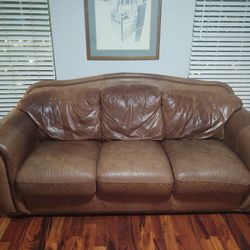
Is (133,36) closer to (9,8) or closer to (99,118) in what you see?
(99,118)

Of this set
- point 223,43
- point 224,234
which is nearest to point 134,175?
point 224,234

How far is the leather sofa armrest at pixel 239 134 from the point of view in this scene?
65.1 inches

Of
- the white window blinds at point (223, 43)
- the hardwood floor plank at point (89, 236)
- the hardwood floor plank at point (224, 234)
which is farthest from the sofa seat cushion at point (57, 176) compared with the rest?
the white window blinds at point (223, 43)

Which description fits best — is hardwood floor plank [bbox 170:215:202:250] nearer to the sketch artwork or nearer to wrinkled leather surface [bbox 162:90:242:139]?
wrinkled leather surface [bbox 162:90:242:139]

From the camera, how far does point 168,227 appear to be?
5.43ft

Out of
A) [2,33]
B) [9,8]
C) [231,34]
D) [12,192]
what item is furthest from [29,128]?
[231,34]

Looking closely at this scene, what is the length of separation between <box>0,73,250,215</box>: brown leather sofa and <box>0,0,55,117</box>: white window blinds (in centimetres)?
20

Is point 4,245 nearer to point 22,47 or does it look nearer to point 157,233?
point 157,233

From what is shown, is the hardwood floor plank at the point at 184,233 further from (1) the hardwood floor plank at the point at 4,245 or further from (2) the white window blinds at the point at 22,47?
(2) the white window blinds at the point at 22,47

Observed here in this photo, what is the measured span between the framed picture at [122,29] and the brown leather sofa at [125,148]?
0.23 meters

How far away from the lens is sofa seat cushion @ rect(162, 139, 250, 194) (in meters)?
1.54

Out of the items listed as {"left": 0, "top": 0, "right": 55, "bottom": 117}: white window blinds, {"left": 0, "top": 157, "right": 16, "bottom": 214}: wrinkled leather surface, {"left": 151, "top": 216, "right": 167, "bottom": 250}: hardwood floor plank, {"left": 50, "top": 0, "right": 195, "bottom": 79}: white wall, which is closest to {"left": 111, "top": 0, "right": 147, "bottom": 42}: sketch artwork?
{"left": 50, "top": 0, "right": 195, "bottom": 79}: white wall

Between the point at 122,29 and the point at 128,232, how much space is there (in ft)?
5.67

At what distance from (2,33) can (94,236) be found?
6.40ft
